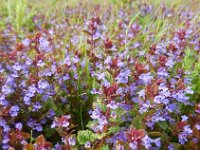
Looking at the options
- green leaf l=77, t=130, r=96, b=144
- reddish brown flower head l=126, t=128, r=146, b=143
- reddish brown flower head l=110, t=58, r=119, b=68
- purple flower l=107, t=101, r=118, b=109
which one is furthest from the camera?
reddish brown flower head l=110, t=58, r=119, b=68

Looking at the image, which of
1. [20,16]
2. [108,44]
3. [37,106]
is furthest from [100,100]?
[20,16]

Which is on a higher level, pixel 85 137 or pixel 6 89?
pixel 6 89

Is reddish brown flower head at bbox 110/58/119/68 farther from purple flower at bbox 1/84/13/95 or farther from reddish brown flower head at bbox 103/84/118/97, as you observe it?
purple flower at bbox 1/84/13/95

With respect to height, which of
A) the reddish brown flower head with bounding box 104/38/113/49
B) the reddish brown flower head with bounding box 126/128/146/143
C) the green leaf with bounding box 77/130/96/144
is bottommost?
the reddish brown flower head with bounding box 126/128/146/143

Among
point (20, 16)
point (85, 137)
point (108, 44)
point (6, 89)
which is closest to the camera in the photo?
point (85, 137)

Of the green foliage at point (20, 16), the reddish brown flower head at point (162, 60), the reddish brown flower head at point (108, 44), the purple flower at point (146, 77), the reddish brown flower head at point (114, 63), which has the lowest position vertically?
the purple flower at point (146, 77)

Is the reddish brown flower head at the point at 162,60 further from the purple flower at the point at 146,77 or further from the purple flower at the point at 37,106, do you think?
the purple flower at the point at 37,106

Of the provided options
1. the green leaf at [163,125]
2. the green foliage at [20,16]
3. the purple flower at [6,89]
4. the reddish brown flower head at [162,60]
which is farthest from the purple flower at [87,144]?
the green foliage at [20,16]

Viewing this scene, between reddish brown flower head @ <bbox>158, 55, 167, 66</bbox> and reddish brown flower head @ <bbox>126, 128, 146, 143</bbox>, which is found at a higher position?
reddish brown flower head @ <bbox>158, 55, 167, 66</bbox>

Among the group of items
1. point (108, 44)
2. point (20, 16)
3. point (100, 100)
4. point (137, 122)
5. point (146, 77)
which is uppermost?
point (20, 16)

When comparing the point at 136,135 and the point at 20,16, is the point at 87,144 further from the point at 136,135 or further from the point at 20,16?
the point at 20,16

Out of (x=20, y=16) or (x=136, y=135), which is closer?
(x=136, y=135)

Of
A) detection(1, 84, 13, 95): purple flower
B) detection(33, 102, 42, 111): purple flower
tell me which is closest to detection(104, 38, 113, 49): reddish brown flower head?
detection(33, 102, 42, 111): purple flower
